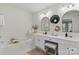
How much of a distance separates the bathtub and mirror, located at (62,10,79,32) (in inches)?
19.8

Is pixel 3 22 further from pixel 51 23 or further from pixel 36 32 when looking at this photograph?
pixel 51 23

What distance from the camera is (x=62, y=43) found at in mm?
1324

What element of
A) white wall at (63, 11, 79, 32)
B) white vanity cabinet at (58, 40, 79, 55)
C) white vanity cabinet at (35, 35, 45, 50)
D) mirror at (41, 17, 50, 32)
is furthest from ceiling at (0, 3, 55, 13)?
white vanity cabinet at (58, 40, 79, 55)

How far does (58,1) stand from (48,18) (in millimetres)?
258

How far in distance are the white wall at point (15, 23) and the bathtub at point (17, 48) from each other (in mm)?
88

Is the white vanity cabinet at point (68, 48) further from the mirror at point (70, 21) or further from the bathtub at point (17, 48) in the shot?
the bathtub at point (17, 48)

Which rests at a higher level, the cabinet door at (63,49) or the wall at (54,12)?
the wall at (54,12)

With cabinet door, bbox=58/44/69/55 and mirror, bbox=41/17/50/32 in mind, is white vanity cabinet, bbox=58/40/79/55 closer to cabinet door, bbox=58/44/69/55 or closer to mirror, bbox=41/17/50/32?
cabinet door, bbox=58/44/69/55

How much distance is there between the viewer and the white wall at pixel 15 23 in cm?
135

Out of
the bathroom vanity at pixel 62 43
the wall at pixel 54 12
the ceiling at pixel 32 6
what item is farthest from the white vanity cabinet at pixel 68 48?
the ceiling at pixel 32 6

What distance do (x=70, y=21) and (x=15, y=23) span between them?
728 millimetres

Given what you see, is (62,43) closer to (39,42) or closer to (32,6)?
A: (39,42)

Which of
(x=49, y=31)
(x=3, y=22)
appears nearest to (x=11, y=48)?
(x=3, y=22)

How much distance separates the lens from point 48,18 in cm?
139
